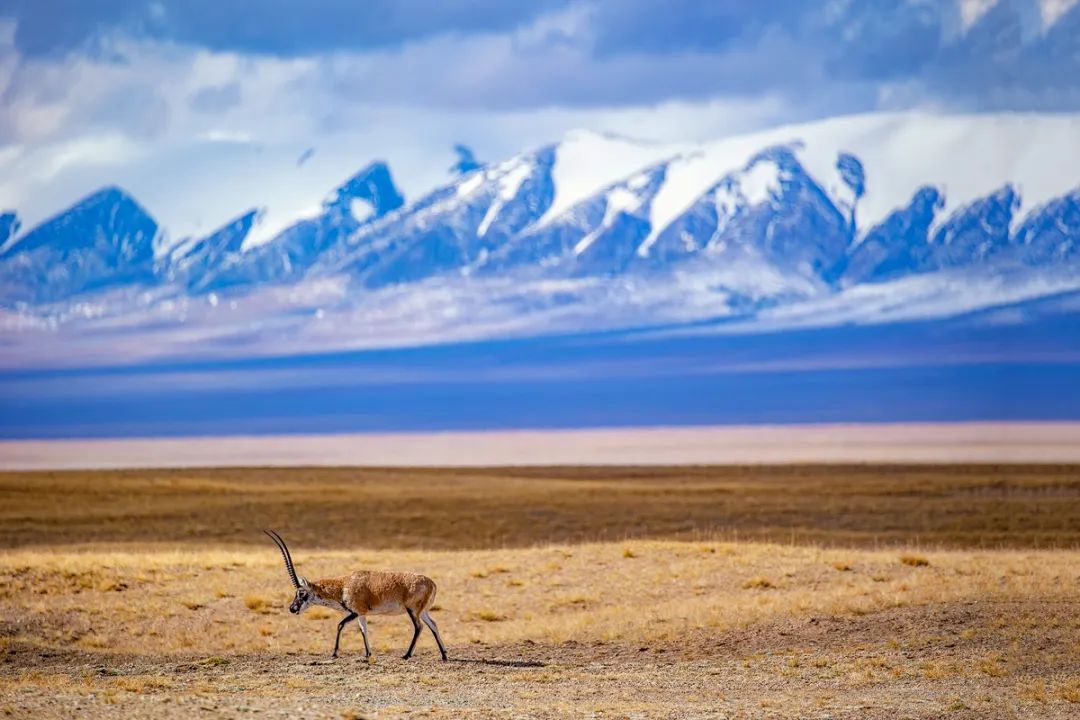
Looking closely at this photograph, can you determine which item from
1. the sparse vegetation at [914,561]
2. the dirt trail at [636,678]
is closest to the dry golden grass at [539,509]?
the sparse vegetation at [914,561]

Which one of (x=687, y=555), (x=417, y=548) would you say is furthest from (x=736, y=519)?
(x=687, y=555)

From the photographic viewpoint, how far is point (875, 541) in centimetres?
5016

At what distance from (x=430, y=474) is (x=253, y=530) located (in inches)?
1616

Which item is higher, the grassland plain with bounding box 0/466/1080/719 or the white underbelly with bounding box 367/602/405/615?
the white underbelly with bounding box 367/602/405/615

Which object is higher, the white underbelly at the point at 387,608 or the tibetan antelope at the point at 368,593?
the tibetan antelope at the point at 368,593

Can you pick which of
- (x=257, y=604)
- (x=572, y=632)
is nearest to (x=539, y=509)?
(x=257, y=604)

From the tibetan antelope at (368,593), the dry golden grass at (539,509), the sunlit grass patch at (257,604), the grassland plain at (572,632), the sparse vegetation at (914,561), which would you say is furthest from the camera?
the dry golden grass at (539,509)

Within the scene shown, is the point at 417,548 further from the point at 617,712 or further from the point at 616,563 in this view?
the point at 617,712

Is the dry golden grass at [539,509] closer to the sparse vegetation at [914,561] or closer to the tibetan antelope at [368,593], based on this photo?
the sparse vegetation at [914,561]

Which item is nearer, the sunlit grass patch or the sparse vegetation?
the sunlit grass patch

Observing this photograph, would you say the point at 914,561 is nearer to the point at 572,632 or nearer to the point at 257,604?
the point at 572,632

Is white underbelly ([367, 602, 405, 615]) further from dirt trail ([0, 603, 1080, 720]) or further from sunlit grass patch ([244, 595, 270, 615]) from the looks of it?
sunlit grass patch ([244, 595, 270, 615])

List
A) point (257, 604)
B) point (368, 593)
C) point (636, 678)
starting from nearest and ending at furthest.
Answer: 1. point (636, 678)
2. point (368, 593)
3. point (257, 604)

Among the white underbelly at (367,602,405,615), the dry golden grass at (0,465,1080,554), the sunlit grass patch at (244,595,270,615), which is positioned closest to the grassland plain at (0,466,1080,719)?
the sunlit grass patch at (244,595,270,615)
